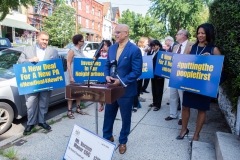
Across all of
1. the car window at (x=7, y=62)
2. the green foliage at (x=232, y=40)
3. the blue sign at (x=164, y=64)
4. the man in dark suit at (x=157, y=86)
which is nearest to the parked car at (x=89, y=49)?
the man in dark suit at (x=157, y=86)

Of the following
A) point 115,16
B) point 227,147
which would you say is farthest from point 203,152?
point 115,16

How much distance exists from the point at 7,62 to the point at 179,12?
15804 millimetres

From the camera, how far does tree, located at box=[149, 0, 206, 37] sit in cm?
1728

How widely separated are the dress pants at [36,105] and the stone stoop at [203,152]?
269 centimetres

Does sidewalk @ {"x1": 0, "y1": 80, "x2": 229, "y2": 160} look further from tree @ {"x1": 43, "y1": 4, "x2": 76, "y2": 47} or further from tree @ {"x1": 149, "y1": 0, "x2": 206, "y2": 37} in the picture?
tree @ {"x1": 43, "y1": 4, "x2": 76, "y2": 47}

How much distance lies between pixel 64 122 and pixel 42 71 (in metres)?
1.30

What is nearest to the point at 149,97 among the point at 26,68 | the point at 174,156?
the point at 174,156

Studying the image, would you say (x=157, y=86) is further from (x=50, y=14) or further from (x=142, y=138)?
(x=50, y=14)

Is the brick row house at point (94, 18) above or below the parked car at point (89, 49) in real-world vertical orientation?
above

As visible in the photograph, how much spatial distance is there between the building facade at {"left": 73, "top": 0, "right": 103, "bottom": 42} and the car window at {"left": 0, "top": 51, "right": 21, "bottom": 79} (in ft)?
108

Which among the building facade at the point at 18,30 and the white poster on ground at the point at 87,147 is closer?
the white poster on ground at the point at 87,147

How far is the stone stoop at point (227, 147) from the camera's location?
7.94ft

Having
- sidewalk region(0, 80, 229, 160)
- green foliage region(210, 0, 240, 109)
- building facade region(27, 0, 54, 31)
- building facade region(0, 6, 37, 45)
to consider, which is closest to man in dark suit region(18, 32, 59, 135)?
sidewalk region(0, 80, 229, 160)

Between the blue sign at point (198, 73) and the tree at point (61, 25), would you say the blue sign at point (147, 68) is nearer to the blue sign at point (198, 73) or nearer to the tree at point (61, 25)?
the blue sign at point (198, 73)
